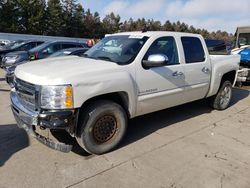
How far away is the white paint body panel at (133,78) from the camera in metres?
3.62

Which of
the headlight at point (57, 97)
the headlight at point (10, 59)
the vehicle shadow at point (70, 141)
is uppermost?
the headlight at point (57, 97)

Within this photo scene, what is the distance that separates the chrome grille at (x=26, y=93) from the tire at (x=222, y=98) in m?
4.55

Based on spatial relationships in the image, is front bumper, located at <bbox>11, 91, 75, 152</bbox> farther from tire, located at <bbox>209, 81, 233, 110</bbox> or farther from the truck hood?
tire, located at <bbox>209, 81, 233, 110</bbox>

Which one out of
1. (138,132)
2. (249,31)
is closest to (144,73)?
(138,132)

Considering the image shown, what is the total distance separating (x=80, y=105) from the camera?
11.8ft

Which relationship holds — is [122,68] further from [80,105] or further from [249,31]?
[249,31]

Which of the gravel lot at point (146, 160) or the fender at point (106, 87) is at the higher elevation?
the fender at point (106, 87)

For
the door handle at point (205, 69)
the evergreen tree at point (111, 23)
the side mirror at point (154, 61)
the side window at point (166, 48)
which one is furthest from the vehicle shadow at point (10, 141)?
the evergreen tree at point (111, 23)

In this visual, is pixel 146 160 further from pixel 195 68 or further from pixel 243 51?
Result: pixel 243 51

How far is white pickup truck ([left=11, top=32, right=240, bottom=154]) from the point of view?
3539 millimetres

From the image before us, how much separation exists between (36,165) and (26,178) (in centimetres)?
33

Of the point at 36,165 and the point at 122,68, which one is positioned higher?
the point at 122,68

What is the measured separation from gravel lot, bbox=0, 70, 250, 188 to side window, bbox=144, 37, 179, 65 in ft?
4.54

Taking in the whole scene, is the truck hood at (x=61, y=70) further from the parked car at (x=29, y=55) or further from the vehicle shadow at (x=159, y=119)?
→ the parked car at (x=29, y=55)
